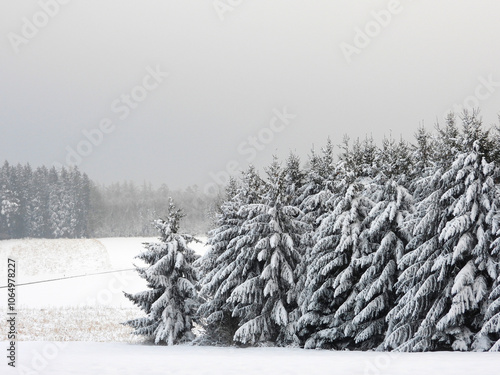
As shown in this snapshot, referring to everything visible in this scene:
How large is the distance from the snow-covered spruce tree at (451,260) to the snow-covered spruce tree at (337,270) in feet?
7.66

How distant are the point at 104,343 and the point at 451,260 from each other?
1589cm

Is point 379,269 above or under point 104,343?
above

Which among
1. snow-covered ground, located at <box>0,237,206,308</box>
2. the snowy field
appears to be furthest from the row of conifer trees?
snow-covered ground, located at <box>0,237,206,308</box>

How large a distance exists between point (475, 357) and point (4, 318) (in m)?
32.3

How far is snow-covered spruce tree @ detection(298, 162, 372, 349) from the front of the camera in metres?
21.0

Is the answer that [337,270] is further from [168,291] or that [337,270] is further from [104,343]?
[104,343]

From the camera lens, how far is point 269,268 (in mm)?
22531

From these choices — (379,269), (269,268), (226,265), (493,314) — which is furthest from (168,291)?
(493,314)

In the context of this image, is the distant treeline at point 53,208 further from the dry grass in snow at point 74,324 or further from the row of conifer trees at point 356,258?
the row of conifer trees at point 356,258

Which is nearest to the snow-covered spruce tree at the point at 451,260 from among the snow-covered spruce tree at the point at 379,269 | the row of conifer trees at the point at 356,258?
the row of conifer trees at the point at 356,258

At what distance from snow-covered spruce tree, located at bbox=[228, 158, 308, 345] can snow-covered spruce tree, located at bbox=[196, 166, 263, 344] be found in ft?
1.17

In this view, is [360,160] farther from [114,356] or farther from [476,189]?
[114,356]

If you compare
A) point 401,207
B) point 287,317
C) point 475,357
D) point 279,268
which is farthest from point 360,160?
point 475,357

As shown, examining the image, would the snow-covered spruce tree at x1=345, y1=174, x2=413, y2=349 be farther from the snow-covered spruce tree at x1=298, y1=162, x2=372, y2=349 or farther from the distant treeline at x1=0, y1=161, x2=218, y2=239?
the distant treeline at x1=0, y1=161, x2=218, y2=239
